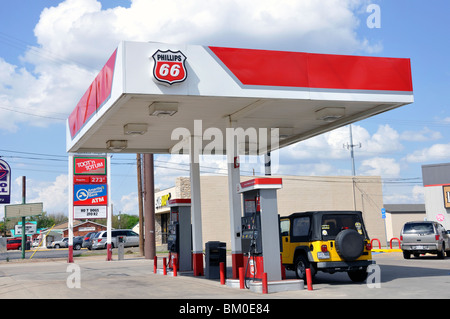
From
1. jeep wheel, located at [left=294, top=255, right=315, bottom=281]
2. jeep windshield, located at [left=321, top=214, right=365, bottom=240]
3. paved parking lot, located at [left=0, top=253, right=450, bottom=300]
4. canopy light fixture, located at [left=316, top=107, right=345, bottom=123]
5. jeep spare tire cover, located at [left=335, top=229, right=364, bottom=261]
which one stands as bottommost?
paved parking lot, located at [left=0, top=253, right=450, bottom=300]

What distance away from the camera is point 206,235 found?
41562mm

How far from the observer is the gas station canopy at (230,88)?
12023mm

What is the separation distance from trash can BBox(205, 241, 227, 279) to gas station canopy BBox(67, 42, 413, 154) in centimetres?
405

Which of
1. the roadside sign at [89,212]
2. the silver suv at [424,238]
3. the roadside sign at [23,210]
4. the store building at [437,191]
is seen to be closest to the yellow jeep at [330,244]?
the silver suv at [424,238]

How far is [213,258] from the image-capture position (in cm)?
1720

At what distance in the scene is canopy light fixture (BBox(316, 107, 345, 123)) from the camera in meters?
14.9

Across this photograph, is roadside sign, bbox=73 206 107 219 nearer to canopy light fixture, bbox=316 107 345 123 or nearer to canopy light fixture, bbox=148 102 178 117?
canopy light fixture, bbox=148 102 178 117

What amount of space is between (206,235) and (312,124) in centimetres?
2553

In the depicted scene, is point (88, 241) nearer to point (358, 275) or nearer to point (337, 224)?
point (358, 275)

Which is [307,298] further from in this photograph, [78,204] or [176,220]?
[78,204]

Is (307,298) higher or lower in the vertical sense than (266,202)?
lower

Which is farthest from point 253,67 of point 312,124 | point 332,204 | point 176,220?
point 332,204

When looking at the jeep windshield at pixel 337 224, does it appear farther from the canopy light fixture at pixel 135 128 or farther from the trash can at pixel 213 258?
the canopy light fixture at pixel 135 128

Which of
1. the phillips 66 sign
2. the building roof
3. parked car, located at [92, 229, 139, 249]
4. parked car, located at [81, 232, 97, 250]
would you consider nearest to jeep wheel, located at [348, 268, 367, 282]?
the phillips 66 sign
